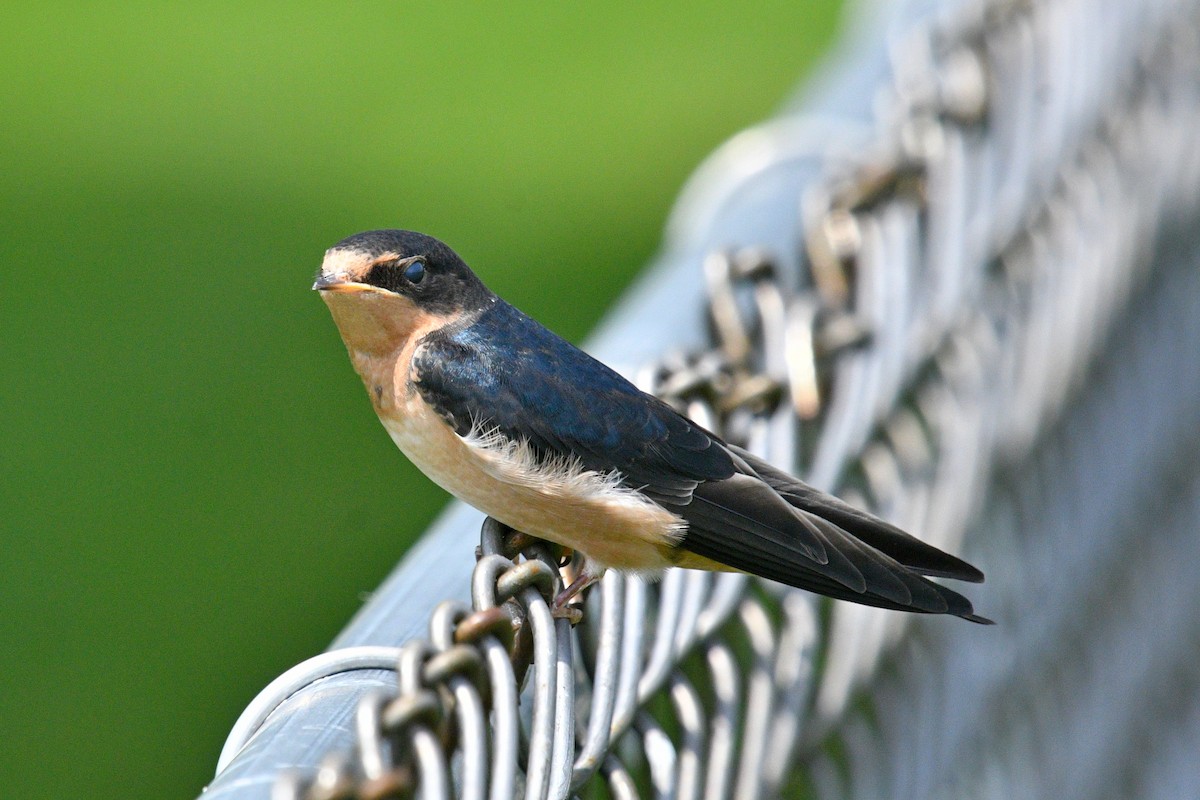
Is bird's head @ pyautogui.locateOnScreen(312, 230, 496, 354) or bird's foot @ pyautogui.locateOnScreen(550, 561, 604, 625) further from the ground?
bird's head @ pyautogui.locateOnScreen(312, 230, 496, 354)

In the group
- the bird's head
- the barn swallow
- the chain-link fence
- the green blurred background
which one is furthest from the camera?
the green blurred background

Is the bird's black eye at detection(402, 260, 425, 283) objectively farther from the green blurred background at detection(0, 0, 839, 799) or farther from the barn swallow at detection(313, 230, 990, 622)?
the green blurred background at detection(0, 0, 839, 799)

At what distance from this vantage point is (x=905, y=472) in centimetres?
269

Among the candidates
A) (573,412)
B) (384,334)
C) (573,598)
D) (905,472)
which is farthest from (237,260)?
(573,598)

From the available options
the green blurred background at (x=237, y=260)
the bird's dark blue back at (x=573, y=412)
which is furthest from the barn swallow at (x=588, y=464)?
the green blurred background at (x=237, y=260)

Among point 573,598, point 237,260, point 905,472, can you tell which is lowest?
point 237,260

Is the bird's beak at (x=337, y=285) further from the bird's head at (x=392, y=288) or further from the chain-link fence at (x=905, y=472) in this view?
the chain-link fence at (x=905, y=472)

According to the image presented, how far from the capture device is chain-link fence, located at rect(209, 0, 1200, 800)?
4.57 feet

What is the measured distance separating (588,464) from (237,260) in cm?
556

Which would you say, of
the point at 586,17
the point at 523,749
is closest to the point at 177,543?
the point at 523,749

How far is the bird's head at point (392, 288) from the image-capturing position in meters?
2.11

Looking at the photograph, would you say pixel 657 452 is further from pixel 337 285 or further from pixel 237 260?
pixel 237 260

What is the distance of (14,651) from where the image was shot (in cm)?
494

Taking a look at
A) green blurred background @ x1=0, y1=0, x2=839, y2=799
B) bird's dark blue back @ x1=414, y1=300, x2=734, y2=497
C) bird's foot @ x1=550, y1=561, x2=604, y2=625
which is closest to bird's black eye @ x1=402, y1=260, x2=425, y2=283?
bird's dark blue back @ x1=414, y1=300, x2=734, y2=497
